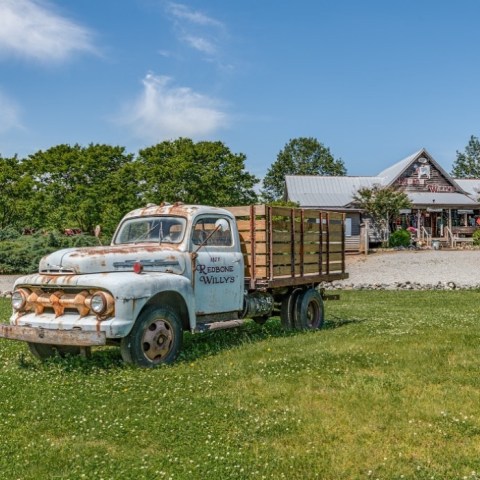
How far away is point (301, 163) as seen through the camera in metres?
87.9

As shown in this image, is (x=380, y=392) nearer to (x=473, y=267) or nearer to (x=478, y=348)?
(x=478, y=348)

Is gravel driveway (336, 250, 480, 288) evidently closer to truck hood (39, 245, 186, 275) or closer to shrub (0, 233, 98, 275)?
shrub (0, 233, 98, 275)

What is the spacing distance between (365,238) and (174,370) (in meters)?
32.1

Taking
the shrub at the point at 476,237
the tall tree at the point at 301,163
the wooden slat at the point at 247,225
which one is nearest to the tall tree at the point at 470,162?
the tall tree at the point at 301,163

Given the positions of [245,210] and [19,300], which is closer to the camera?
[19,300]

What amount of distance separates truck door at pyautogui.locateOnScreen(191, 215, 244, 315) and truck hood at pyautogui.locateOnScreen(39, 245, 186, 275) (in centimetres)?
47

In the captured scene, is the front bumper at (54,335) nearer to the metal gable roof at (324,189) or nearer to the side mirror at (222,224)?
the side mirror at (222,224)

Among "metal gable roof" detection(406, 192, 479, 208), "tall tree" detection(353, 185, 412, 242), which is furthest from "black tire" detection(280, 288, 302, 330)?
"metal gable roof" detection(406, 192, 479, 208)

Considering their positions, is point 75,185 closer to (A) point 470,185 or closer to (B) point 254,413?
(A) point 470,185

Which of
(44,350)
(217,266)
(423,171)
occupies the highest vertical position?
(423,171)

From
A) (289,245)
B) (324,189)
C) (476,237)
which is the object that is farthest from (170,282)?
(324,189)

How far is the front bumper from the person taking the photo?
7.49 metres

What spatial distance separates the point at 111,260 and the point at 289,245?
4.00m

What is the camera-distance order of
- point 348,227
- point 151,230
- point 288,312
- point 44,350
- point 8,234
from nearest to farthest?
point 44,350 → point 151,230 → point 288,312 → point 8,234 → point 348,227
